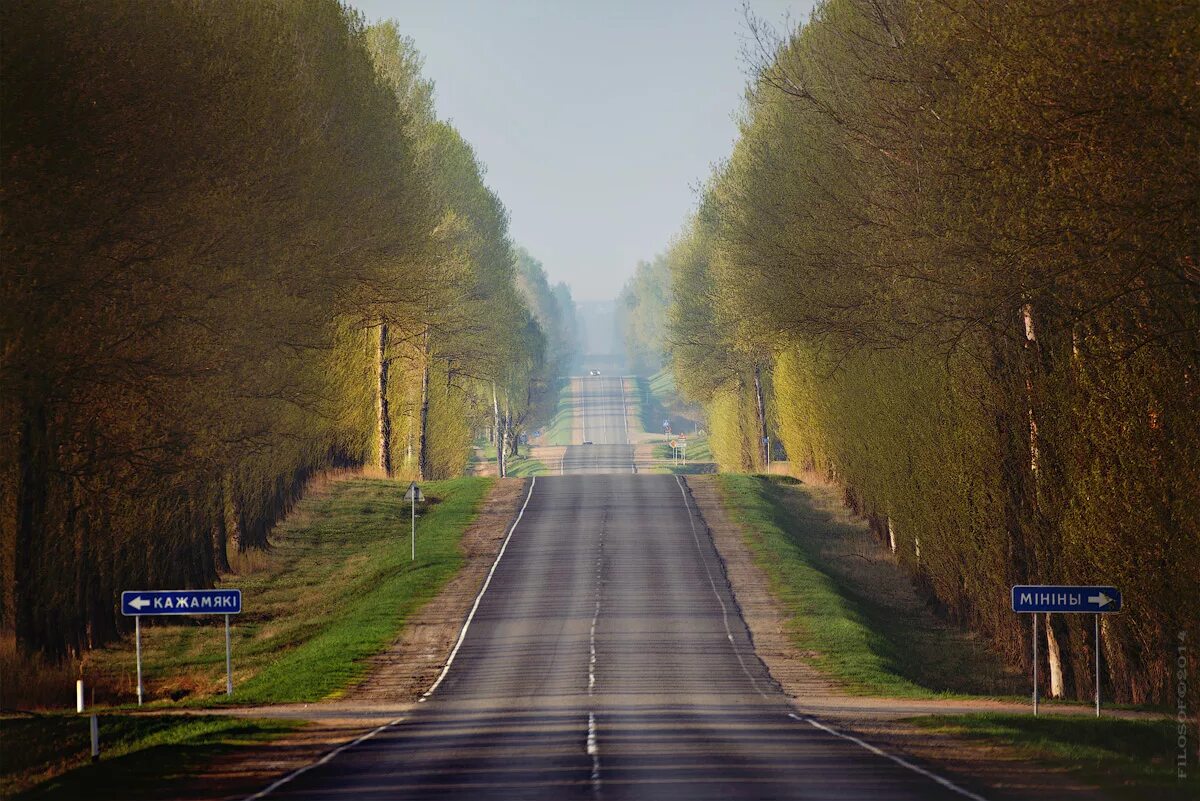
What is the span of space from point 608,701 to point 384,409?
136 ft

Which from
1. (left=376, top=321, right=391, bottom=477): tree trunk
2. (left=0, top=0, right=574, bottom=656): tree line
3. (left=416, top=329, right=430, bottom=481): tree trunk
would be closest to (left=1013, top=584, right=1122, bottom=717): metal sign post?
(left=0, top=0, right=574, bottom=656): tree line

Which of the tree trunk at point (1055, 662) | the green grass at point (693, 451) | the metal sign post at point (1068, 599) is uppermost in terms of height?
the green grass at point (693, 451)

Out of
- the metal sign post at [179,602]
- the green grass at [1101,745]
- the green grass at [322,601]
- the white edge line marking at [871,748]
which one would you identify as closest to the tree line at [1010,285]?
the green grass at [1101,745]

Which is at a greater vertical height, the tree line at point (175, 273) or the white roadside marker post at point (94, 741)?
the tree line at point (175, 273)

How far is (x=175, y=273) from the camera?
1430 inches

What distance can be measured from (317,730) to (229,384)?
15.3 m

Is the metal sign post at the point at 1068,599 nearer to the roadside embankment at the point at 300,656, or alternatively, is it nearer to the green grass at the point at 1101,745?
the green grass at the point at 1101,745

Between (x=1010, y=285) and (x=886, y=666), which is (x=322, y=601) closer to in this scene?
(x=886, y=666)

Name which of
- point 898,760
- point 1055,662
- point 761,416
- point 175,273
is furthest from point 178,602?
point 761,416

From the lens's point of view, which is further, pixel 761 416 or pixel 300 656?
pixel 761 416

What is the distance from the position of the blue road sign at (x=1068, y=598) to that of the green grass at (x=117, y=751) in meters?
13.9

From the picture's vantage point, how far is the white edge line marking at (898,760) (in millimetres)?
21228

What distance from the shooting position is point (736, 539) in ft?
187

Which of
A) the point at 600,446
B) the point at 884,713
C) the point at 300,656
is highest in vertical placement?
the point at 600,446
